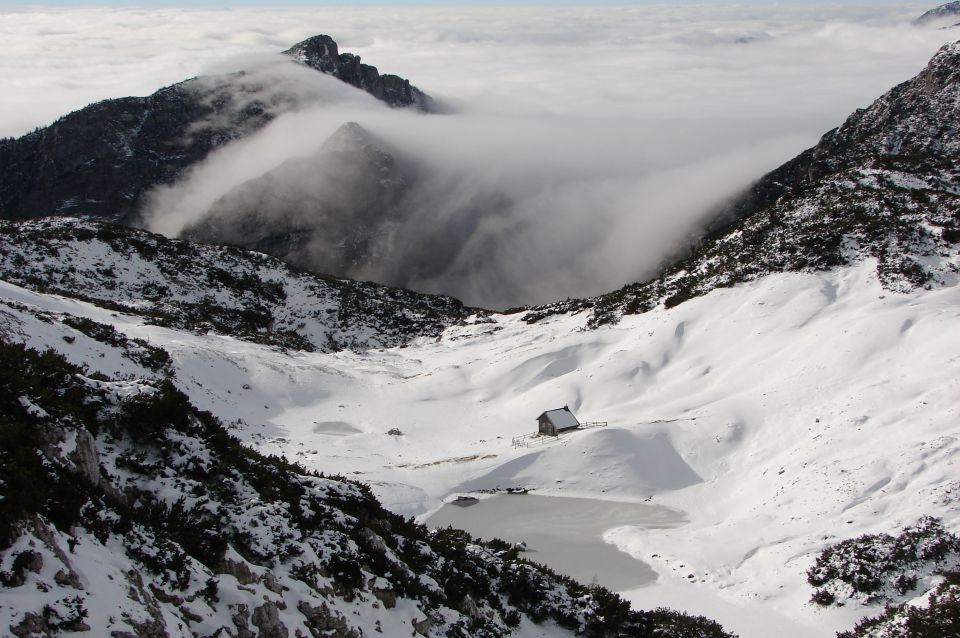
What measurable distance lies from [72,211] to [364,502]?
201 metres

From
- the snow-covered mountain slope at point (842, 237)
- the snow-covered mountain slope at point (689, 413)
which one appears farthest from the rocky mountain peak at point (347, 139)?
the snow-covered mountain slope at point (689, 413)

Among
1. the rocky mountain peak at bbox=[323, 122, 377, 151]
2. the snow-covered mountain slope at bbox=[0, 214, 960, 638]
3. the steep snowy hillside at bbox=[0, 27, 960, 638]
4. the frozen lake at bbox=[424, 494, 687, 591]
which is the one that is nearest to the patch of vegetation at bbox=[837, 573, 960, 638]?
the steep snowy hillside at bbox=[0, 27, 960, 638]

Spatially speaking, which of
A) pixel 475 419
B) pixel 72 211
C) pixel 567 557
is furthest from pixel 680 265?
pixel 72 211

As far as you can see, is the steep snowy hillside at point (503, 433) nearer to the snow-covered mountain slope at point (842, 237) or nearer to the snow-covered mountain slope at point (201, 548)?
the snow-covered mountain slope at point (201, 548)

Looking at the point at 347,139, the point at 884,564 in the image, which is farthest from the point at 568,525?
the point at 347,139

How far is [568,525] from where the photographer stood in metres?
28.8

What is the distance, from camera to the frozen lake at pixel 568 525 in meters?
24.1

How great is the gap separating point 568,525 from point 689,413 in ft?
40.1

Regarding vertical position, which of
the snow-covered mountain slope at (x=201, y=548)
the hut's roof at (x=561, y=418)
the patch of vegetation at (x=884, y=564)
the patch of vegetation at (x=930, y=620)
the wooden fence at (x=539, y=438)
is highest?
the snow-covered mountain slope at (x=201, y=548)

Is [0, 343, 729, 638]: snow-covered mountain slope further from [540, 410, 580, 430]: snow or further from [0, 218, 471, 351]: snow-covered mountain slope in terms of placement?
[0, 218, 471, 351]: snow-covered mountain slope

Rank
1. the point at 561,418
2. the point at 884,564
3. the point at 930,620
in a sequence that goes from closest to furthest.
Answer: the point at 930,620
the point at 884,564
the point at 561,418

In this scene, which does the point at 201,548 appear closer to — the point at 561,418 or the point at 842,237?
the point at 561,418

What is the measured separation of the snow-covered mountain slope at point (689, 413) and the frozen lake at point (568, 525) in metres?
0.86

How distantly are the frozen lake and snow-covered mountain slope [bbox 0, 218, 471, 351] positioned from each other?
36865mm
